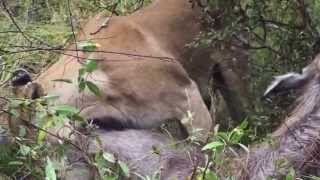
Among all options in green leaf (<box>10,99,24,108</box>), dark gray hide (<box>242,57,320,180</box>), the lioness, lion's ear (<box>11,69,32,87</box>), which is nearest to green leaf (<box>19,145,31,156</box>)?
green leaf (<box>10,99,24,108</box>)

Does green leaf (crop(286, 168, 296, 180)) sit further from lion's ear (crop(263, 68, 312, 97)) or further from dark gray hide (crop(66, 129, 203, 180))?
lion's ear (crop(263, 68, 312, 97))

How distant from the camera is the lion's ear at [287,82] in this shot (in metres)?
3.72

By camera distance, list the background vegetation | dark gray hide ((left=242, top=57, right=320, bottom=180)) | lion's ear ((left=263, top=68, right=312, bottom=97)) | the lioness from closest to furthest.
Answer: dark gray hide ((left=242, top=57, right=320, bottom=180)) → lion's ear ((left=263, top=68, right=312, bottom=97)) → the lioness → the background vegetation

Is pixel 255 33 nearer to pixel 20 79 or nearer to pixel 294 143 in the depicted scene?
pixel 20 79

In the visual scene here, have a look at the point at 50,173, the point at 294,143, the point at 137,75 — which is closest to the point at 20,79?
the point at 137,75

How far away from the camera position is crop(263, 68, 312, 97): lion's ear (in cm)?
372

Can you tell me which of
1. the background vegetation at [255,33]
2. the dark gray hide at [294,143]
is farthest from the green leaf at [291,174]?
the background vegetation at [255,33]

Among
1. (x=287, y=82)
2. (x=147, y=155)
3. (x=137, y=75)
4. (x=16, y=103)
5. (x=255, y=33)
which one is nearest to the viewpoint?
(x=16, y=103)

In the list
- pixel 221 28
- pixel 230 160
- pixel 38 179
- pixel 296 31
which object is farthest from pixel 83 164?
pixel 296 31

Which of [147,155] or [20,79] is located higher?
[20,79]

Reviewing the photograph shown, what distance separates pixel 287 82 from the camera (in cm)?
376

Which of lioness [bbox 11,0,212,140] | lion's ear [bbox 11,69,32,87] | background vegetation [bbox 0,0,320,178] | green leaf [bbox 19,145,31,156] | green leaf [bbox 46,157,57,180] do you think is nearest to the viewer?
green leaf [bbox 46,157,57,180]

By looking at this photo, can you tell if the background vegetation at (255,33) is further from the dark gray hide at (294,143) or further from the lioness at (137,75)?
the dark gray hide at (294,143)

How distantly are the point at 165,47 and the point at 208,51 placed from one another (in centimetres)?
31
